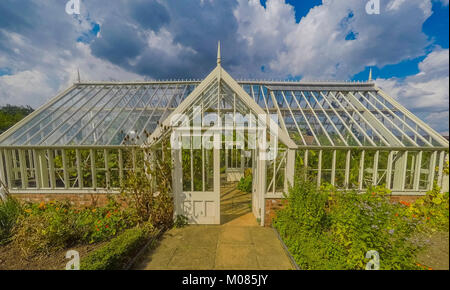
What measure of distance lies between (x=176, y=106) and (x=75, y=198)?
18.9 ft

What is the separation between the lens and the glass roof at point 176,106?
21.9ft

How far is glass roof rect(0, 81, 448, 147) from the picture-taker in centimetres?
667

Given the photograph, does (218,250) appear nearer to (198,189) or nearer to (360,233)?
(198,189)

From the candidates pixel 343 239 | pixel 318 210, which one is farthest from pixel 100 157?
pixel 343 239

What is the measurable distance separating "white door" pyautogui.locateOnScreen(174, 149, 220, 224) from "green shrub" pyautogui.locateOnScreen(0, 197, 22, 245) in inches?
211

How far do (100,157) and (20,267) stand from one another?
Answer: 11.8 feet

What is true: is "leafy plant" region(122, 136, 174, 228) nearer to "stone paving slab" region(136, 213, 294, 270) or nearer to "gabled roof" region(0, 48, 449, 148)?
"stone paving slab" region(136, 213, 294, 270)

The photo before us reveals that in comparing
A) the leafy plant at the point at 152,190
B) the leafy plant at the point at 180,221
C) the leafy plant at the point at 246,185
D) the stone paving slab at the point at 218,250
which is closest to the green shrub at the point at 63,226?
the leafy plant at the point at 152,190

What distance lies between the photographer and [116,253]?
13.8 ft

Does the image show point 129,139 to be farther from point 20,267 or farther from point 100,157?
point 20,267

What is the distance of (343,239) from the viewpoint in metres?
4.38

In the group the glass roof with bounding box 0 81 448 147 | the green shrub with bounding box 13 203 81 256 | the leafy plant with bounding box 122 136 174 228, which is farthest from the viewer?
the glass roof with bounding box 0 81 448 147

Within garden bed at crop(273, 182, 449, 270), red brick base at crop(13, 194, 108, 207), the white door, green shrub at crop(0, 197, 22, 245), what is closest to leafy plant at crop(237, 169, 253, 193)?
the white door

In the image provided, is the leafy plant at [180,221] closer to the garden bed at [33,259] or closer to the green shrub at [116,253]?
the green shrub at [116,253]
